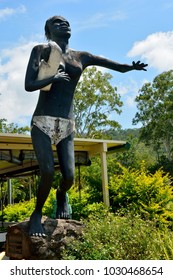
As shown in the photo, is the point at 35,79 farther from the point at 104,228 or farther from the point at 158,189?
the point at 158,189

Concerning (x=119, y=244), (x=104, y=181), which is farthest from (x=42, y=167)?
(x=104, y=181)

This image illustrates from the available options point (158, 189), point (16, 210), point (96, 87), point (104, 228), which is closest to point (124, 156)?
point (96, 87)

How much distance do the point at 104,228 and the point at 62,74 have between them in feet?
5.28

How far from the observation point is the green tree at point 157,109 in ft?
104

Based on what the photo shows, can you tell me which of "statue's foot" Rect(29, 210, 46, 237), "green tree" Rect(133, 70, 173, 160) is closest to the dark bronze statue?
"statue's foot" Rect(29, 210, 46, 237)

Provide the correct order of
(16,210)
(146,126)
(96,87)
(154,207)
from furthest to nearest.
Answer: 1. (146,126)
2. (96,87)
3. (16,210)
4. (154,207)

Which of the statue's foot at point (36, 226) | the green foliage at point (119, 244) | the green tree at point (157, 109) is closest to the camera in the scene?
the green foliage at point (119, 244)

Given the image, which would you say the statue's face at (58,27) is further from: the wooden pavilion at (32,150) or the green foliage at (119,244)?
the wooden pavilion at (32,150)

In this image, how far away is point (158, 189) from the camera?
28.2 feet

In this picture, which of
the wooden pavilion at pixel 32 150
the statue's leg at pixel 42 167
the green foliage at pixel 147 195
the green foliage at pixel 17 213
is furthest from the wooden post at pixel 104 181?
the statue's leg at pixel 42 167

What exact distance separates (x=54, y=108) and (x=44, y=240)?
1321 millimetres

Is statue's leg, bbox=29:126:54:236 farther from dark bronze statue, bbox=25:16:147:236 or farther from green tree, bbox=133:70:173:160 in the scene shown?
green tree, bbox=133:70:173:160
